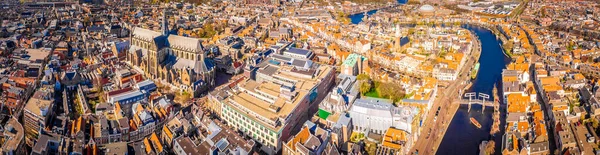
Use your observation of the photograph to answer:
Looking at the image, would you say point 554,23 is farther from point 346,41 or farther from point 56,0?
point 56,0

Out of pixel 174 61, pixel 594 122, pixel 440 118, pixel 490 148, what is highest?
pixel 174 61

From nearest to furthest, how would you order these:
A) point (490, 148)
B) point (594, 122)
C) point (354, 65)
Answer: point (490, 148) → point (594, 122) → point (354, 65)

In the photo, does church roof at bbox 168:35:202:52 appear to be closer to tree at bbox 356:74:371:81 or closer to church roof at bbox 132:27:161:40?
church roof at bbox 132:27:161:40

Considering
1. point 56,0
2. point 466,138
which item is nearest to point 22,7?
point 56,0

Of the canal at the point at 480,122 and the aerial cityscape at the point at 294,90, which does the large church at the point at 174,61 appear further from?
the canal at the point at 480,122

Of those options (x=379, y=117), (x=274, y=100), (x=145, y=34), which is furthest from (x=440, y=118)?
(x=145, y=34)

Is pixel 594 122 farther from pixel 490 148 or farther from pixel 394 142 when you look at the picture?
pixel 394 142

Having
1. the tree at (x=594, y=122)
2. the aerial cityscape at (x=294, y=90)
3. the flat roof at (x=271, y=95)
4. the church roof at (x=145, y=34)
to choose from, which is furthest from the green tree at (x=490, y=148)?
the church roof at (x=145, y=34)
